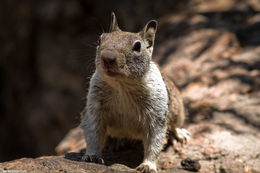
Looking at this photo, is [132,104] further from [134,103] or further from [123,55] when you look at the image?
[123,55]

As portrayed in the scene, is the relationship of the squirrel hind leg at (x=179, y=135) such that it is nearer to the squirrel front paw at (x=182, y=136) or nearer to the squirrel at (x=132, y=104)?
the squirrel front paw at (x=182, y=136)

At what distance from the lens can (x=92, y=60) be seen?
6.71m

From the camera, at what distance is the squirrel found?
4.25m

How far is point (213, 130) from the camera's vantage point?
18.1ft

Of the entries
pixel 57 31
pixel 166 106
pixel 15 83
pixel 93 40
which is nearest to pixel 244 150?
Answer: pixel 166 106

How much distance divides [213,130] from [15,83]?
9424 millimetres

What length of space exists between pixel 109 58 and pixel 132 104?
3.03 ft

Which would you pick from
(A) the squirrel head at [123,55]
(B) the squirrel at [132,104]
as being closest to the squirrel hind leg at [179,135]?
(B) the squirrel at [132,104]

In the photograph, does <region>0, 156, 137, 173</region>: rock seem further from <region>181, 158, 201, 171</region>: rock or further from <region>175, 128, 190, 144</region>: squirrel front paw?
<region>175, 128, 190, 144</region>: squirrel front paw

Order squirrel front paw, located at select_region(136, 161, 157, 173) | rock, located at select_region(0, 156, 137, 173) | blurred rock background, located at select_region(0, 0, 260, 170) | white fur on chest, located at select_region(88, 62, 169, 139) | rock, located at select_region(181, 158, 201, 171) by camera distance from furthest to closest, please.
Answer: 1. blurred rock background, located at select_region(0, 0, 260, 170)
2. rock, located at select_region(181, 158, 201, 171)
3. white fur on chest, located at select_region(88, 62, 169, 139)
4. squirrel front paw, located at select_region(136, 161, 157, 173)
5. rock, located at select_region(0, 156, 137, 173)

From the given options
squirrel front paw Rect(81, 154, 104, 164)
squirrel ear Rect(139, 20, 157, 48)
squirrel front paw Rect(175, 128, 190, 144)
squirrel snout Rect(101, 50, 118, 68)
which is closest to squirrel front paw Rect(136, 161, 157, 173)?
squirrel front paw Rect(81, 154, 104, 164)

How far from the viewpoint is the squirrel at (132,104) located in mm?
4254

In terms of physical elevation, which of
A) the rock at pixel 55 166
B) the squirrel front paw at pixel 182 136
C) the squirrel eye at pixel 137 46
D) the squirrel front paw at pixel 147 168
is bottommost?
the squirrel front paw at pixel 147 168

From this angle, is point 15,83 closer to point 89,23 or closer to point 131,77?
point 89,23
